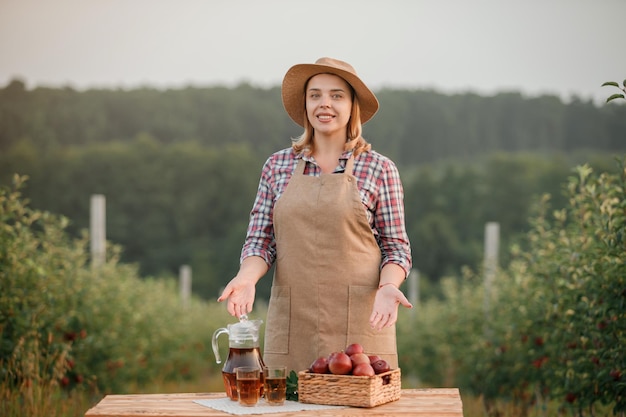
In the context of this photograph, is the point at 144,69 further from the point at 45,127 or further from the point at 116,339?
the point at 116,339

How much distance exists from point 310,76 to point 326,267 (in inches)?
29.0

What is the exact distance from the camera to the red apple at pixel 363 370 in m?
2.80

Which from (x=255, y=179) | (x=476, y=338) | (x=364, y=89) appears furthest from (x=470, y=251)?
(x=364, y=89)

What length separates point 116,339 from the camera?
9.02 meters

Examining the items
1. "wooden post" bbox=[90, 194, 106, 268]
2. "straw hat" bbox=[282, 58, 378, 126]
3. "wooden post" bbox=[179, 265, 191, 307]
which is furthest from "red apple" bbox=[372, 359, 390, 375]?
"wooden post" bbox=[179, 265, 191, 307]

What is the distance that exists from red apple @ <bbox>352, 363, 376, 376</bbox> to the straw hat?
3.64 feet

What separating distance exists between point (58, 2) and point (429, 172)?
1928 centimetres

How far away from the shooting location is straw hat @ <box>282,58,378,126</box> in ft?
11.4

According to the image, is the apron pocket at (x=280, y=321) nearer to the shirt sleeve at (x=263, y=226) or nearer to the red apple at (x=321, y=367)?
the shirt sleeve at (x=263, y=226)

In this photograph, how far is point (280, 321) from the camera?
348 centimetres

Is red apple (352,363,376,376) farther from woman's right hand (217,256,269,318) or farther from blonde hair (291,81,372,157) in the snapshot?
blonde hair (291,81,372,157)

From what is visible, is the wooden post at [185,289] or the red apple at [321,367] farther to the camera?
the wooden post at [185,289]

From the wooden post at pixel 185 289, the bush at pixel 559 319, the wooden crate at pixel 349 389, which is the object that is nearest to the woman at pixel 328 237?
the wooden crate at pixel 349 389

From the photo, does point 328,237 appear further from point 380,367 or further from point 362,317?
point 380,367
